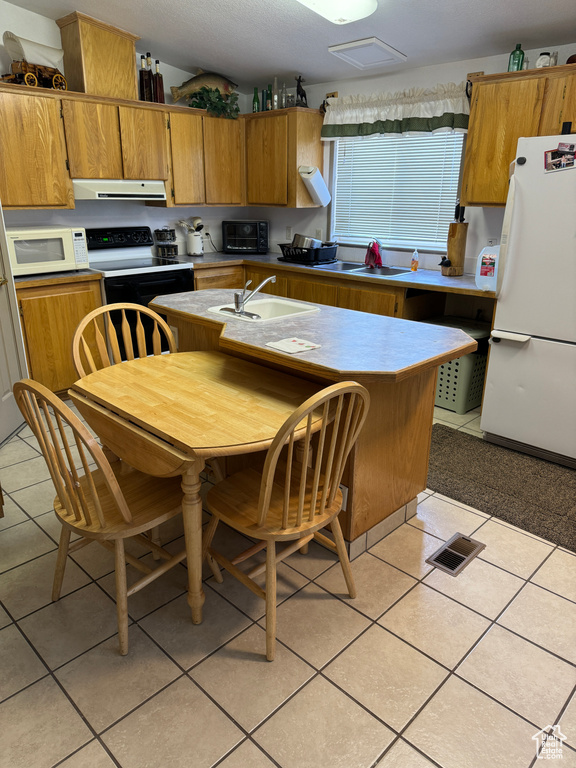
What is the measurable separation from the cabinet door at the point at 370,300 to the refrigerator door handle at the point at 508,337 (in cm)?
87

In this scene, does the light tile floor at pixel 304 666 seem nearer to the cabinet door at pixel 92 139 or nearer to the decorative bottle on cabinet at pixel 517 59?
the cabinet door at pixel 92 139

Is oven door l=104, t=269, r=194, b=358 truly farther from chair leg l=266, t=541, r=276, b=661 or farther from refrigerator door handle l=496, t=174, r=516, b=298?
chair leg l=266, t=541, r=276, b=661

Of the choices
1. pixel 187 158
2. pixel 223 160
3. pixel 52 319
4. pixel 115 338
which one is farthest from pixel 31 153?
pixel 115 338

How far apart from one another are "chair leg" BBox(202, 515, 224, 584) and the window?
3194 mm

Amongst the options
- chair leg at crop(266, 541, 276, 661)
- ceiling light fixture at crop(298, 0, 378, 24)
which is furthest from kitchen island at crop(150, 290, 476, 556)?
ceiling light fixture at crop(298, 0, 378, 24)

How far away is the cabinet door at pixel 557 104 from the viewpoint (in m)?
2.99

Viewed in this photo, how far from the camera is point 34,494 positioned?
2.69 m

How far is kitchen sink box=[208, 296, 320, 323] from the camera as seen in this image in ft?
8.43

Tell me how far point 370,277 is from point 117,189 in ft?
6.68

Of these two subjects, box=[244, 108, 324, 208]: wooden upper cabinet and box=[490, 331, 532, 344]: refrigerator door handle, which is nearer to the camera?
box=[490, 331, 532, 344]: refrigerator door handle

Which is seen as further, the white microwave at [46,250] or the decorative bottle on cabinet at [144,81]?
the decorative bottle on cabinet at [144,81]

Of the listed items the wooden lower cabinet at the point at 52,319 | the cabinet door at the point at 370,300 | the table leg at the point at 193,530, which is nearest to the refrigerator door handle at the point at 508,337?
the cabinet door at the point at 370,300

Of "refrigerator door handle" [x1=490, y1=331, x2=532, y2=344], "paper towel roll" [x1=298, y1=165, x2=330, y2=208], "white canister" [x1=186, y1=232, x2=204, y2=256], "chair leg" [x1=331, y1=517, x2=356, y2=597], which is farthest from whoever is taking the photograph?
"white canister" [x1=186, y1=232, x2=204, y2=256]

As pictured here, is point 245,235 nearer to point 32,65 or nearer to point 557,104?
point 32,65
